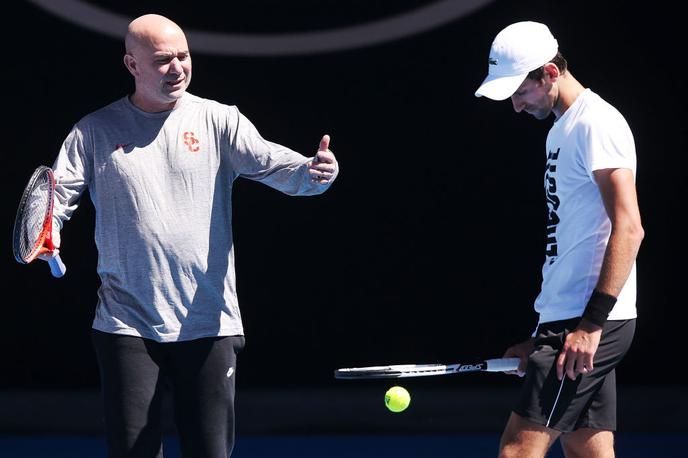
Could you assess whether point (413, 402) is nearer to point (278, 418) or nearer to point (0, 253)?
point (278, 418)

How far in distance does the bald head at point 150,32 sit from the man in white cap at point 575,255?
949 millimetres

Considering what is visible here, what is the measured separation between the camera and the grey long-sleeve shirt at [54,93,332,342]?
3.59 meters

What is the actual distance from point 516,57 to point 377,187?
2.33m

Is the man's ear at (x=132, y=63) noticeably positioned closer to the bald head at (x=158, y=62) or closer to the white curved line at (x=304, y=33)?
the bald head at (x=158, y=62)

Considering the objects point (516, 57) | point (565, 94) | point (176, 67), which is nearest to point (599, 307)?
point (565, 94)

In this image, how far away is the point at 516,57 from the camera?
3455mm

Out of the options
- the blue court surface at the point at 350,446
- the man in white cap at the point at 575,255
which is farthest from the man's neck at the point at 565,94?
the blue court surface at the point at 350,446

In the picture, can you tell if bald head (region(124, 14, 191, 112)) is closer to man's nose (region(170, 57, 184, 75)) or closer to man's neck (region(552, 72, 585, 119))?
man's nose (region(170, 57, 184, 75))

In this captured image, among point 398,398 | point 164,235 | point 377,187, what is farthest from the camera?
point 377,187

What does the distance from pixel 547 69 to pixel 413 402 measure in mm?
2708

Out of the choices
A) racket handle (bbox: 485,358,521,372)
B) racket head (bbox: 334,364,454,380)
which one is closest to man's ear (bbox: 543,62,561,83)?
racket handle (bbox: 485,358,521,372)

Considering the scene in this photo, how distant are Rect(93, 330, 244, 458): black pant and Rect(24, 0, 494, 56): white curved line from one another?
228cm

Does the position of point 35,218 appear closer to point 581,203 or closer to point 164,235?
point 164,235

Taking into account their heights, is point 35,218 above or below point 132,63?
below
